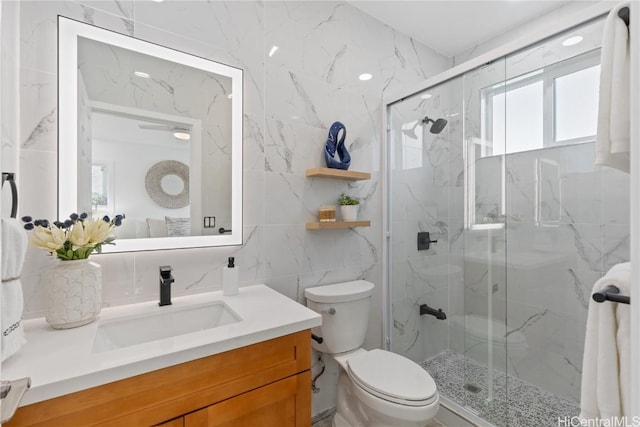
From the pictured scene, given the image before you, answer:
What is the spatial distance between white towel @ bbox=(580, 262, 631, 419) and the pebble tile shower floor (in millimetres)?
1105

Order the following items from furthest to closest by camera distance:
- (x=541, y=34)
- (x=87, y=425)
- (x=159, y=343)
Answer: (x=541, y=34), (x=159, y=343), (x=87, y=425)

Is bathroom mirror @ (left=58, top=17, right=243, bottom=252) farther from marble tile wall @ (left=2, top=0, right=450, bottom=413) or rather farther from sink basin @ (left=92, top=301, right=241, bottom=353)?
sink basin @ (left=92, top=301, right=241, bottom=353)

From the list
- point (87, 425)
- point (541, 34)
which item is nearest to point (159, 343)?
point (87, 425)

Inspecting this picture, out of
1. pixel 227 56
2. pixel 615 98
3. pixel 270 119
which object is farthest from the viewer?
pixel 270 119

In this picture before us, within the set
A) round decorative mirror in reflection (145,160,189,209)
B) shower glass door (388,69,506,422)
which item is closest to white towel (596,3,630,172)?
shower glass door (388,69,506,422)

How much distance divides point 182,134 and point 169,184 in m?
0.25

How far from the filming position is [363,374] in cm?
139

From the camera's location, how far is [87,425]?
736 millimetres

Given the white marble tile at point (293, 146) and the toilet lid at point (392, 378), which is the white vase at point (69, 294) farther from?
the toilet lid at point (392, 378)

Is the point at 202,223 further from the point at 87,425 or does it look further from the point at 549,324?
the point at 549,324

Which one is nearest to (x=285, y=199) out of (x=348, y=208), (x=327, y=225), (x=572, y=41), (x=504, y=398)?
(x=327, y=225)

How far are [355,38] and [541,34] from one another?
106 cm

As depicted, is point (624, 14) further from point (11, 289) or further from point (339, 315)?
point (11, 289)

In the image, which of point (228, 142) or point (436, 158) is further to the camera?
point (436, 158)
